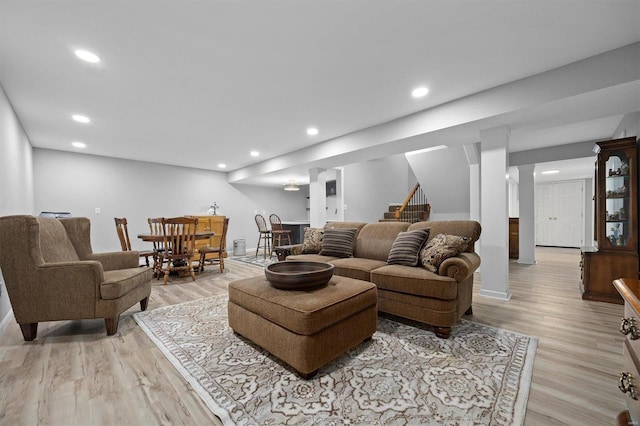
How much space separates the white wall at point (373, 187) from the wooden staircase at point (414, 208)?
112 centimetres

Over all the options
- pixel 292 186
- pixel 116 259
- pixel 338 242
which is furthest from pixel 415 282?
pixel 292 186

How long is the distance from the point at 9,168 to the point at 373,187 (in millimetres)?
6847

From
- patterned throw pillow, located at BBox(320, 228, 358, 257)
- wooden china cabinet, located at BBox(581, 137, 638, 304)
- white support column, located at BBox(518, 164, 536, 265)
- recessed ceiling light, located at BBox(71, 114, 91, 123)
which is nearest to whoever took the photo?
wooden china cabinet, located at BBox(581, 137, 638, 304)

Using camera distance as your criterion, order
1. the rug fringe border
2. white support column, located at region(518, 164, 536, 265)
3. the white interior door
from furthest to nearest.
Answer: the white interior door < white support column, located at region(518, 164, 536, 265) < the rug fringe border

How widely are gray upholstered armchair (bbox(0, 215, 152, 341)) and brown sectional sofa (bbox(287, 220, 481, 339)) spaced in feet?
6.80

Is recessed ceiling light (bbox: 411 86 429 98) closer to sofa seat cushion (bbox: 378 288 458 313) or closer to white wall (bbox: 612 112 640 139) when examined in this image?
sofa seat cushion (bbox: 378 288 458 313)

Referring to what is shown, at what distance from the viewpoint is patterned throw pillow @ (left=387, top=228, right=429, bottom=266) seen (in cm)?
262

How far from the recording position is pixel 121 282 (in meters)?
2.22

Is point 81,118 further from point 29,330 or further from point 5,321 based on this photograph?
point 29,330

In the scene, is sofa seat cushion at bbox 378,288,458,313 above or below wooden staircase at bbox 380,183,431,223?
below

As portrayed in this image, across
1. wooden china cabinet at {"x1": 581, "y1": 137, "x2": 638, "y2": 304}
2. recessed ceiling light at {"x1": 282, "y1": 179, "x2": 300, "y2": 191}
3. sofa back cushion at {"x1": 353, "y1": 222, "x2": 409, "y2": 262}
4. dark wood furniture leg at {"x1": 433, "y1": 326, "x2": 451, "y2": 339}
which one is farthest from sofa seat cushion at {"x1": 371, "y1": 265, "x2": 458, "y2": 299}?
recessed ceiling light at {"x1": 282, "y1": 179, "x2": 300, "y2": 191}

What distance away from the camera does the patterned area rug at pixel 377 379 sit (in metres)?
1.31

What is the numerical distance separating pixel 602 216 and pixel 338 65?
365 centimetres

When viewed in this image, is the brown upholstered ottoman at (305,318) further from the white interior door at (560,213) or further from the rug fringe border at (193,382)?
the white interior door at (560,213)
